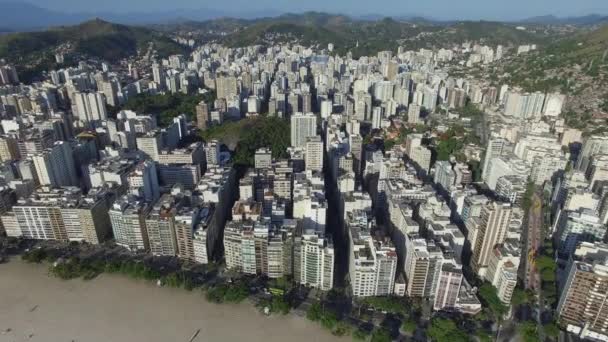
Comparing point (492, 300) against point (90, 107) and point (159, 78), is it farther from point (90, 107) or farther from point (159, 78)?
point (159, 78)

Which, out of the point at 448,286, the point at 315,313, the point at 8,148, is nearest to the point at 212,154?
the point at 8,148

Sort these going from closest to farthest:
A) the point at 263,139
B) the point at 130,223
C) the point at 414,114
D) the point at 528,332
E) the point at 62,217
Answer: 1. the point at 528,332
2. the point at 130,223
3. the point at 62,217
4. the point at 263,139
5. the point at 414,114

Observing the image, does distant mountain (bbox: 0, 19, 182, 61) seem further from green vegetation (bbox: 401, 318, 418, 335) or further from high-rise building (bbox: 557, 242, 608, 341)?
high-rise building (bbox: 557, 242, 608, 341)

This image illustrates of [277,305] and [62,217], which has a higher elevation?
[62,217]

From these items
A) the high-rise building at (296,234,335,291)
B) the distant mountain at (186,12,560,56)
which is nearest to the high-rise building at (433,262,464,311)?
the high-rise building at (296,234,335,291)

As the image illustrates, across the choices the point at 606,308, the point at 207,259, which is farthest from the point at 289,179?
the point at 606,308

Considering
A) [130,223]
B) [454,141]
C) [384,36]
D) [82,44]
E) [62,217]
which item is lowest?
[454,141]

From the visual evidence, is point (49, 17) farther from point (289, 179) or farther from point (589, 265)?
point (589, 265)

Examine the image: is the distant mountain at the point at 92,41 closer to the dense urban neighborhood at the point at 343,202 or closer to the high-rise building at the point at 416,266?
the dense urban neighborhood at the point at 343,202
